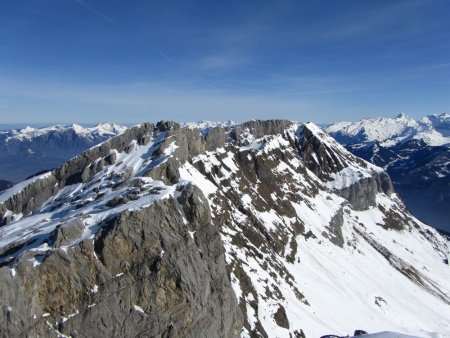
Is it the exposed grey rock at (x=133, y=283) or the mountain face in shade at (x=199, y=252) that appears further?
the mountain face in shade at (x=199, y=252)

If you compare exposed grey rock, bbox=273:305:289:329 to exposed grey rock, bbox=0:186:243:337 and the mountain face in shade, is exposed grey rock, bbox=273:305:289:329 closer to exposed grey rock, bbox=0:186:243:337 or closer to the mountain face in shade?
the mountain face in shade

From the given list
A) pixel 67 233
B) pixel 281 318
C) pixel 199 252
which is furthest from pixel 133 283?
pixel 281 318

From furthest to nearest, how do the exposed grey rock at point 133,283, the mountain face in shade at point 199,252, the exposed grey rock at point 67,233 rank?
the exposed grey rock at point 67,233 < the mountain face in shade at point 199,252 < the exposed grey rock at point 133,283

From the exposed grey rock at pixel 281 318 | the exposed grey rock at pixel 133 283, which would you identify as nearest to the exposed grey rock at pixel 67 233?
the exposed grey rock at pixel 133 283

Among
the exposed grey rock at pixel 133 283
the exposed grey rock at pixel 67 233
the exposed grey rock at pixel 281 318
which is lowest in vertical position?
the exposed grey rock at pixel 281 318

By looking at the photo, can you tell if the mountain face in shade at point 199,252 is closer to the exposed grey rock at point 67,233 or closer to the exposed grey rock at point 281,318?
the exposed grey rock at point 67,233

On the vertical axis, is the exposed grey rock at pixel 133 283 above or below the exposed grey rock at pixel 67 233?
below

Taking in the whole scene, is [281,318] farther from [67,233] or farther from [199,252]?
[67,233]

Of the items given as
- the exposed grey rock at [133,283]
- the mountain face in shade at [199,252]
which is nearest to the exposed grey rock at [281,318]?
the mountain face in shade at [199,252]

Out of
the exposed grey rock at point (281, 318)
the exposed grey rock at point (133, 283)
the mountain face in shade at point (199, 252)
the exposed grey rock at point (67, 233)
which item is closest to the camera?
the exposed grey rock at point (133, 283)
